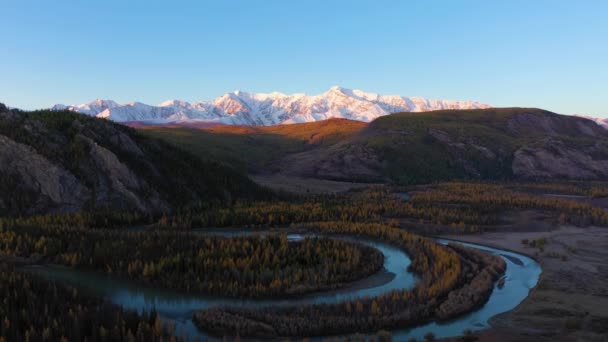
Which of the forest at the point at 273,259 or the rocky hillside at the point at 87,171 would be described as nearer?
the forest at the point at 273,259

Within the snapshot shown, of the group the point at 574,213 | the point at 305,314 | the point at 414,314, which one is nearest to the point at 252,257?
the point at 305,314

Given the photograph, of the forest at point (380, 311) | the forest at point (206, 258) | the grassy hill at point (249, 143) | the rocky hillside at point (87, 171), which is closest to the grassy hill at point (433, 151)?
the grassy hill at point (249, 143)

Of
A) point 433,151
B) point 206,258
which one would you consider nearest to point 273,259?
point 206,258

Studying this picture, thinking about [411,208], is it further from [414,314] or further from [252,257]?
[414,314]

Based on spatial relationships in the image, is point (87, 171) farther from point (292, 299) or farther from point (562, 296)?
point (562, 296)

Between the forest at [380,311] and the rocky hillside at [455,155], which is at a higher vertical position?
the rocky hillside at [455,155]

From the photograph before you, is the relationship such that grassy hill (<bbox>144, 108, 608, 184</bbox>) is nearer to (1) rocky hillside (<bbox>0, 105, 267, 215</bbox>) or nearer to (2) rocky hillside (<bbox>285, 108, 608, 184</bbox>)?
(2) rocky hillside (<bbox>285, 108, 608, 184</bbox>)

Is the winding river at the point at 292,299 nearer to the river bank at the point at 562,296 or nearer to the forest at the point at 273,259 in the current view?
the forest at the point at 273,259

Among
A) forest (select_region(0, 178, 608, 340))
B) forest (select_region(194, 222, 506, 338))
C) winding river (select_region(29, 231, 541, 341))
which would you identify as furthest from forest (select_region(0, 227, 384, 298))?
forest (select_region(194, 222, 506, 338))
